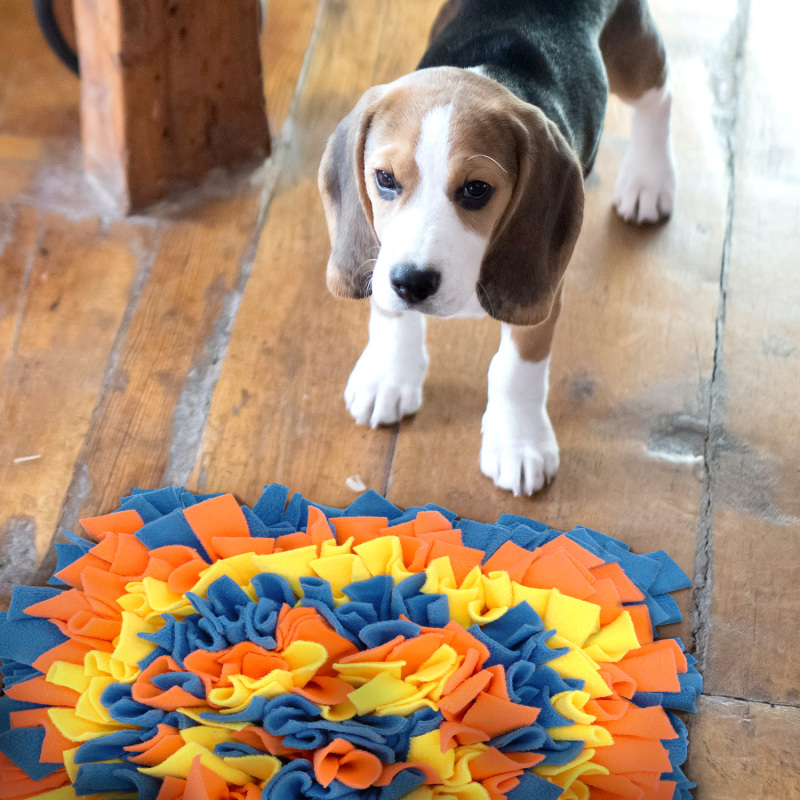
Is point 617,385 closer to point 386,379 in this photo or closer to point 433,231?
point 386,379

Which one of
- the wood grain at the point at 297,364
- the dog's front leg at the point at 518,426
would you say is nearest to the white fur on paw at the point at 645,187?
the dog's front leg at the point at 518,426

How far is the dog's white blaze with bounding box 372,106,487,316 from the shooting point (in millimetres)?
1502

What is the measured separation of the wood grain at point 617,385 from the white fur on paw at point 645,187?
0.13ft

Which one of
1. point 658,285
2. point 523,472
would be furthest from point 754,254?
point 523,472

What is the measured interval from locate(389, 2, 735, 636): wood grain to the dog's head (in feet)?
1.61

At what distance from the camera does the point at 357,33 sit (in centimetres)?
299

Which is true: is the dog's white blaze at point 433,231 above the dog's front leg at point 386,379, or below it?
above

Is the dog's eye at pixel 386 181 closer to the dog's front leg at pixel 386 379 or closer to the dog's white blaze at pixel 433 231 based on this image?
the dog's white blaze at pixel 433 231

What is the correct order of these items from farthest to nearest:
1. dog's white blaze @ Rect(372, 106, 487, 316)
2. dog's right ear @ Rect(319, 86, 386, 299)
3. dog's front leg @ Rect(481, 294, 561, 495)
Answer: dog's front leg @ Rect(481, 294, 561, 495) → dog's right ear @ Rect(319, 86, 386, 299) → dog's white blaze @ Rect(372, 106, 487, 316)

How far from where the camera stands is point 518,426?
2039mm

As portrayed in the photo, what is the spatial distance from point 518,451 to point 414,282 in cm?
66

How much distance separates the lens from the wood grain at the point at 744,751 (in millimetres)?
1665

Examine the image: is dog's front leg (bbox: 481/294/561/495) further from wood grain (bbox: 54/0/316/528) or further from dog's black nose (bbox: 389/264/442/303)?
wood grain (bbox: 54/0/316/528)

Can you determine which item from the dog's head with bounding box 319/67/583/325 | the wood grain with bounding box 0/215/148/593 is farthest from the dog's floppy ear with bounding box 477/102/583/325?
the wood grain with bounding box 0/215/148/593
